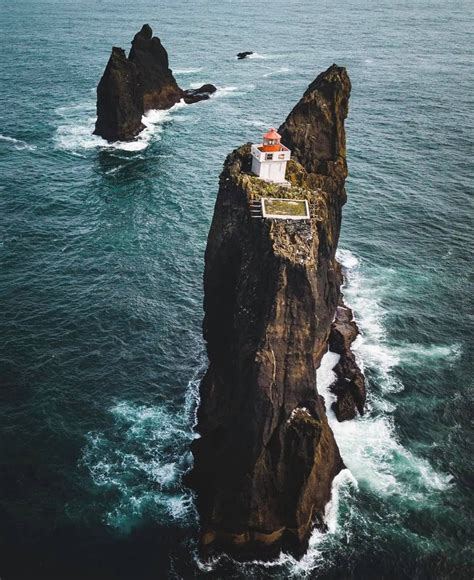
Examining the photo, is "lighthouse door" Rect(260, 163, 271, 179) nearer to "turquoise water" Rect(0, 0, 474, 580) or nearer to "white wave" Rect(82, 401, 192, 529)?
"turquoise water" Rect(0, 0, 474, 580)

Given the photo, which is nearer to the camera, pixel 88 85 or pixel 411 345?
pixel 411 345

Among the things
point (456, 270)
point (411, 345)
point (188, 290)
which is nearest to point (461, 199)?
point (456, 270)

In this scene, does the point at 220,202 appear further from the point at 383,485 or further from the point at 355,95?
the point at 355,95

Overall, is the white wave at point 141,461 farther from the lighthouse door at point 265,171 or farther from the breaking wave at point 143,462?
the lighthouse door at point 265,171

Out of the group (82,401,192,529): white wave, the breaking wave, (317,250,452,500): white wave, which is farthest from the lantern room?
(82,401,192,529): white wave

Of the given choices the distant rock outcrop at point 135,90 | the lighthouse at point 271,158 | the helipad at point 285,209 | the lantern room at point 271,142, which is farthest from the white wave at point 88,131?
the helipad at point 285,209

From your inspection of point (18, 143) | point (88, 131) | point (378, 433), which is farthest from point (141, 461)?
point (88, 131)
